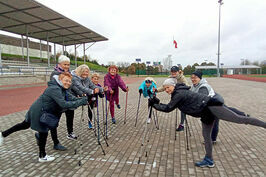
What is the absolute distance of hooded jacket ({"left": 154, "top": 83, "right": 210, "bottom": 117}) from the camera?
2957 mm

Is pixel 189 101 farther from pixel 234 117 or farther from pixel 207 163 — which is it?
pixel 207 163

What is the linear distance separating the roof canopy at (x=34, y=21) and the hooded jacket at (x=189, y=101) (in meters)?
16.8

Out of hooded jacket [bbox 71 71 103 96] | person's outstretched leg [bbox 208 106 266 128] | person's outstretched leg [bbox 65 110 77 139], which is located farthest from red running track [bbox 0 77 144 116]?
person's outstretched leg [bbox 208 106 266 128]

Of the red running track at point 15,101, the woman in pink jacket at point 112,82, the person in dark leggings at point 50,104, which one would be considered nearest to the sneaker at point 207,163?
the person in dark leggings at point 50,104

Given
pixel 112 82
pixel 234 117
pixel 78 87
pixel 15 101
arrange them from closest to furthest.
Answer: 1. pixel 234 117
2. pixel 78 87
3. pixel 112 82
4. pixel 15 101

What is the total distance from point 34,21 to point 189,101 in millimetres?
22070

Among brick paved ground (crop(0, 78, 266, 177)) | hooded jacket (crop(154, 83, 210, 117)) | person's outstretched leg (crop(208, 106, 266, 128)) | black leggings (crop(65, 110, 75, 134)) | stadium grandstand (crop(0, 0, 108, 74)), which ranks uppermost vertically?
stadium grandstand (crop(0, 0, 108, 74))

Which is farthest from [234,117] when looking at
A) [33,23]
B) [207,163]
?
[33,23]

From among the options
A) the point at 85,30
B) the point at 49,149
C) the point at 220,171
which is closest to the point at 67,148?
the point at 49,149

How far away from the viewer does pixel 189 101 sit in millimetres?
3043

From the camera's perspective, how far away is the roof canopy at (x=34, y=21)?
15.4 m

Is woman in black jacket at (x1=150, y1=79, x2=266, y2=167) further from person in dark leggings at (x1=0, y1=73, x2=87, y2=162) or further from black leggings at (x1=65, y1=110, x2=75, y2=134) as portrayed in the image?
black leggings at (x1=65, y1=110, x2=75, y2=134)

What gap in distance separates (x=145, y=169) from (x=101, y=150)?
122 centimetres

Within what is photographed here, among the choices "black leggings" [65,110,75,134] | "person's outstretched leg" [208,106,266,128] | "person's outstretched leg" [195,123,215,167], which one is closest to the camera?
"person's outstretched leg" [208,106,266,128]
